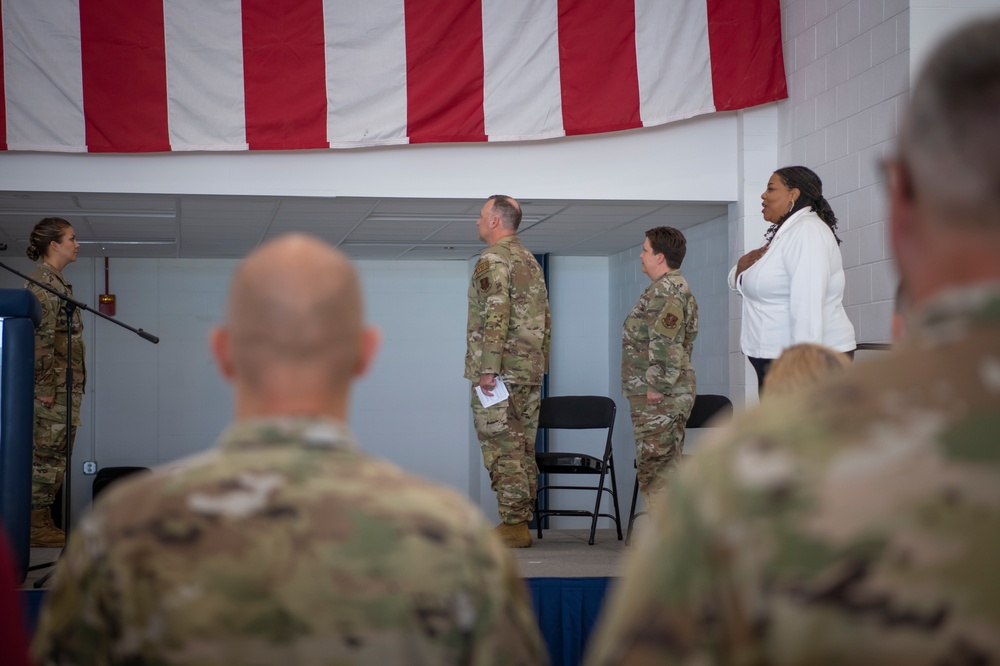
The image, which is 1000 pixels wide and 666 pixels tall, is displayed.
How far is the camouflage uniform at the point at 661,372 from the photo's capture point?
470cm

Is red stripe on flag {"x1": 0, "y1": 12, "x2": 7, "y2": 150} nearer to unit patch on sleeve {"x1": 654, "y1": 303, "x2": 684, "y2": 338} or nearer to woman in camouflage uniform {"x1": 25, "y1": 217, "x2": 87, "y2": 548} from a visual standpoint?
woman in camouflage uniform {"x1": 25, "y1": 217, "x2": 87, "y2": 548}

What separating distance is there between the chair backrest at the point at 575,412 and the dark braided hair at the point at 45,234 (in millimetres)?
2662

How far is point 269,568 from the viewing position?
2.93 ft

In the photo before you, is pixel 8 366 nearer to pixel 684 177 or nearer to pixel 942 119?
pixel 942 119

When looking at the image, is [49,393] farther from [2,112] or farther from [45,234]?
[2,112]

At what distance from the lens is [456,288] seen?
8.81 m

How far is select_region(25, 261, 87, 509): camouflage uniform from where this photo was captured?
4.81 metres

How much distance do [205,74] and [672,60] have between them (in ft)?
7.80

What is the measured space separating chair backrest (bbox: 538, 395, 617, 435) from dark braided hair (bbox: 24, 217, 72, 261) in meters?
2.66

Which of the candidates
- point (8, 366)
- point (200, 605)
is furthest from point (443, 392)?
point (200, 605)

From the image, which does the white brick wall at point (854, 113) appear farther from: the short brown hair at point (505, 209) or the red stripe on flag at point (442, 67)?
the red stripe on flag at point (442, 67)

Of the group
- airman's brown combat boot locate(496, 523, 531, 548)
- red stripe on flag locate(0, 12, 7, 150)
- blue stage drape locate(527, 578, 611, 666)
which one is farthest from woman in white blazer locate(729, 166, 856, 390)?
red stripe on flag locate(0, 12, 7, 150)

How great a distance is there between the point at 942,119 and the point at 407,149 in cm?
495

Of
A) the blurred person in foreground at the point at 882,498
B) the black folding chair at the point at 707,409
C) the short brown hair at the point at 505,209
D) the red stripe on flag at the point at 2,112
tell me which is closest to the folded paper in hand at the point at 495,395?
the short brown hair at the point at 505,209
